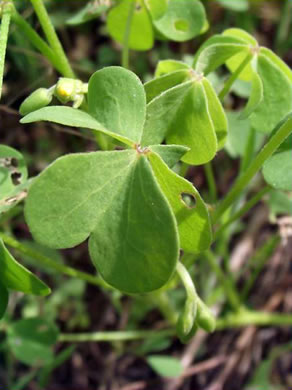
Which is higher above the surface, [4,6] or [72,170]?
[4,6]

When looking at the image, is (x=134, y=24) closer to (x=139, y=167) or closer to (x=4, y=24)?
(x=4, y=24)

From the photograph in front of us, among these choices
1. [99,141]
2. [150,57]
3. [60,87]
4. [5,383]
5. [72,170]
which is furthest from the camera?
[150,57]

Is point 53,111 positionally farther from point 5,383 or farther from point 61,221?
Result: point 5,383

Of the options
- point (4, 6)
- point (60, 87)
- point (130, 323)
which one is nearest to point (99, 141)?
point (60, 87)

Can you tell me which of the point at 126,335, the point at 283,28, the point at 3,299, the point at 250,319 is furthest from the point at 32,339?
the point at 283,28

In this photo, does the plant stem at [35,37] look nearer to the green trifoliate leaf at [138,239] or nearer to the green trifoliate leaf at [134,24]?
the green trifoliate leaf at [134,24]

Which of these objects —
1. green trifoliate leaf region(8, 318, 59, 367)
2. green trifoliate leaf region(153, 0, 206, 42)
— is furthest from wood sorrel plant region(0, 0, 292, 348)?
green trifoliate leaf region(8, 318, 59, 367)

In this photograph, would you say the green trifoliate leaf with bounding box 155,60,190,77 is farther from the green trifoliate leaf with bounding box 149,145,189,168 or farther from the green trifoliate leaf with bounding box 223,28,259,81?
the green trifoliate leaf with bounding box 149,145,189,168

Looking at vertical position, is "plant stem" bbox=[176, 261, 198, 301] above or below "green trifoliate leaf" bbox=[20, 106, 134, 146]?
below
